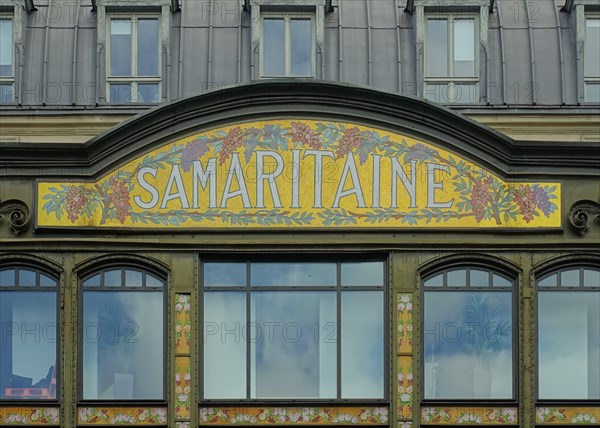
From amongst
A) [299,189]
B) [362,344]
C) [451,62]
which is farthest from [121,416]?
[451,62]

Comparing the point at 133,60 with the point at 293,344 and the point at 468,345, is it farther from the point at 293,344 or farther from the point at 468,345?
the point at 468,345

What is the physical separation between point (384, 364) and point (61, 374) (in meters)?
5.85

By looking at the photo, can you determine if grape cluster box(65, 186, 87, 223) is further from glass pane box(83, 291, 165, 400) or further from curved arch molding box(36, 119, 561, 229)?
glass pane box(83, 291, 165, 400)

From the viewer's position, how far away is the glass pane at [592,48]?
1138 inches

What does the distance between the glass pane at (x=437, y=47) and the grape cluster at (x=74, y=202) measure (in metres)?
7.49

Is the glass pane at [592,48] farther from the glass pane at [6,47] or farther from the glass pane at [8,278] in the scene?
the glass pane at [8,278]

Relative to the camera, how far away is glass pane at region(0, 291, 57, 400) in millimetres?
26188

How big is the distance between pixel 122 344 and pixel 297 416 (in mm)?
3452

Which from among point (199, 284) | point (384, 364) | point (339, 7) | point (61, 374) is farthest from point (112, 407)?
point (339, 7)

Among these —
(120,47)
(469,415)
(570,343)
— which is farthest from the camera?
(120,47)

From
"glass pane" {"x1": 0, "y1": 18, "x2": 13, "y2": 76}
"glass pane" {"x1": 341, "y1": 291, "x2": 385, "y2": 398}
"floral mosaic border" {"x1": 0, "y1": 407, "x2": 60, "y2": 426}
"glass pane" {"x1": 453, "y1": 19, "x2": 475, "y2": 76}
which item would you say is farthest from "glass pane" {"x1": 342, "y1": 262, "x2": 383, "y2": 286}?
"glass pane" {"x1": 0, "y1": 18, "x2": 13, "y2": 76}

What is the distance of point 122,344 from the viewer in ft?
86.3

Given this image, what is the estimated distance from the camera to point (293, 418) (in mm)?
25922

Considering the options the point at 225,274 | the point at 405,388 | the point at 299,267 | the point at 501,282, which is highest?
the point at 299,267
